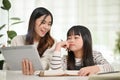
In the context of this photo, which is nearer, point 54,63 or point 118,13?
point 54,63

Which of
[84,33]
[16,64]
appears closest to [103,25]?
[84,33]

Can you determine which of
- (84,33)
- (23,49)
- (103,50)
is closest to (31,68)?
(23,49)

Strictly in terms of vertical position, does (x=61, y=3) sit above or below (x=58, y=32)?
above

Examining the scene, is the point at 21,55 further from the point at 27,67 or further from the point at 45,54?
the point at 45,54

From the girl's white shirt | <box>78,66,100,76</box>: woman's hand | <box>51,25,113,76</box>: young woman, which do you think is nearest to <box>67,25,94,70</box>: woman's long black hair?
<box>51,25,113,76</box>: young woman

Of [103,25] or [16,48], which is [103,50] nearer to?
[103,25]

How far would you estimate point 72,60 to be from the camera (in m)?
1.83

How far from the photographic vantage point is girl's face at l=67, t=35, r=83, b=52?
1.77 m

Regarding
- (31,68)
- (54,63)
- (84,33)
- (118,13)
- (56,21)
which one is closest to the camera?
(31,68)

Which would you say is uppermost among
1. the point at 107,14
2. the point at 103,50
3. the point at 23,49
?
the point at 107,14

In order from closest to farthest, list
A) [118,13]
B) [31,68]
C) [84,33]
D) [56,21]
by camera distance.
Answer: [31,68] < [84,33] < [118,13] < [56,21]

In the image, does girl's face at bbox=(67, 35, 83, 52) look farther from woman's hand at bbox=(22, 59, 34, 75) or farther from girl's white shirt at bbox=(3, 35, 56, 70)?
woman's hand at bbox=(22, 59, 34, 75)

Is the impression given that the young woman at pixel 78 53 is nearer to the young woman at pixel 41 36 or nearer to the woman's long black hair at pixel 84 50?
the woman's long black hair at pixel 84 50

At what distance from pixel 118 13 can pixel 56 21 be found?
3.44 feet
